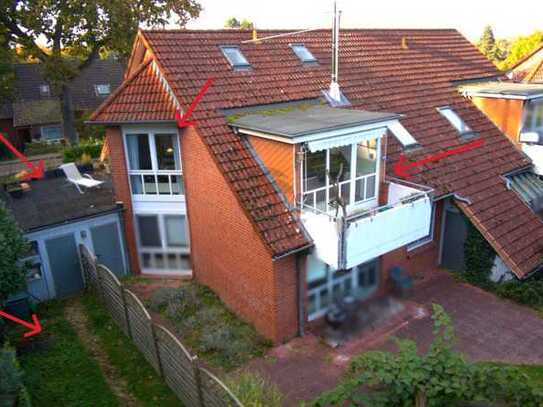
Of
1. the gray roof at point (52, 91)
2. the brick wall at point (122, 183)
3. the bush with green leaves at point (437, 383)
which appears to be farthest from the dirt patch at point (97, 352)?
the gray roof at point (52, 91)

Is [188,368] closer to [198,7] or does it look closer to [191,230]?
[191,230]

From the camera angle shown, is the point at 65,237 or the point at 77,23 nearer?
the point at 65,237

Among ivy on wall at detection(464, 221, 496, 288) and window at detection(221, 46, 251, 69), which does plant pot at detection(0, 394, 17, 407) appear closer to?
window at detection(221, 46, 251, 69)

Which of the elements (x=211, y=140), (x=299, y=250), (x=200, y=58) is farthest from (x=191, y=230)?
(x=200, y=58)

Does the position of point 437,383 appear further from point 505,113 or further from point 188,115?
point 505,113

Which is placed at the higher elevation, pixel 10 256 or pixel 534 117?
pixel 534 117

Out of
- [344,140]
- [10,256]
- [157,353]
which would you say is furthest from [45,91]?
[344,140]
